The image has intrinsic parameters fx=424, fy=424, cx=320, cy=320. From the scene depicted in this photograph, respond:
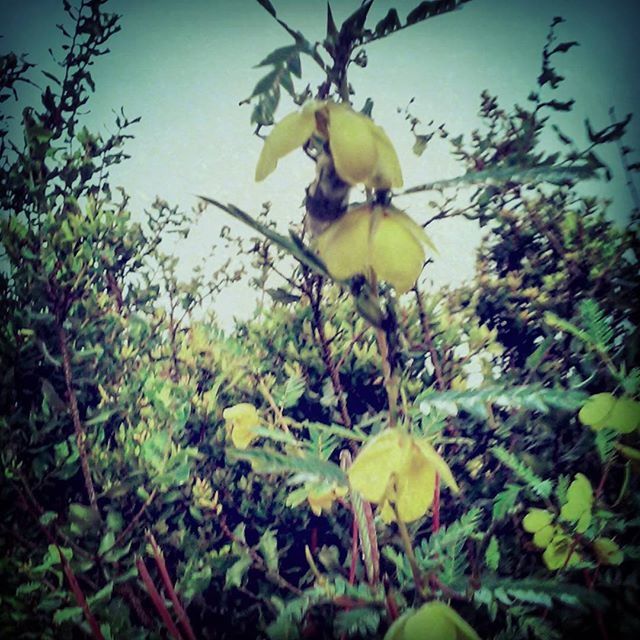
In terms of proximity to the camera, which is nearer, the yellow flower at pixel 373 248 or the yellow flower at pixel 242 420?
the yellow flower at pixel 373 248

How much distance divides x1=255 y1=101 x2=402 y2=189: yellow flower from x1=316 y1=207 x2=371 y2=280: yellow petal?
0.13ft

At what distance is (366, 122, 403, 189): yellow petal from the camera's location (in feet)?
1.32

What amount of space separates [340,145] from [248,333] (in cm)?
147

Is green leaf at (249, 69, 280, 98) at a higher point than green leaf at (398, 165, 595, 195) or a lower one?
higher

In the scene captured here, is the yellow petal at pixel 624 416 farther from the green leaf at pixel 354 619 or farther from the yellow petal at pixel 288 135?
the yellow petal at pixel 288 135

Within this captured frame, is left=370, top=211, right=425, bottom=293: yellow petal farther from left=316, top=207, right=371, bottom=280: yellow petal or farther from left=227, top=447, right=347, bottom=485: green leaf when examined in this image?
left=227, top=447, right=347, bottom=485: green leaf

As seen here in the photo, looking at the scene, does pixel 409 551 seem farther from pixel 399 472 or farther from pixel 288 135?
pixel 288 135

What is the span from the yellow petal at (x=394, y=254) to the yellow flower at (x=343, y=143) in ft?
0.13

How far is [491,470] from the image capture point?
1.22 meters

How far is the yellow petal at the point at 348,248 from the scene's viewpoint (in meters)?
0.41

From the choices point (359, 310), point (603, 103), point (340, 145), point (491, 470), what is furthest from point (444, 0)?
point (491, 470)

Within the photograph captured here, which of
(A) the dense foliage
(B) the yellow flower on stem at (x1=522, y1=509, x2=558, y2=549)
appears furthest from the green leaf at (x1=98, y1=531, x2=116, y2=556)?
(B) the yellow flower on stem at (x1=522, y1=509, x2=558, y2=549)

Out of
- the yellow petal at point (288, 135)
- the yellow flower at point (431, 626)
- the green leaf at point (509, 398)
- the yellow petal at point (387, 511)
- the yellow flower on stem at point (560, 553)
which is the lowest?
the yellow flower on stem at point (560, 553)

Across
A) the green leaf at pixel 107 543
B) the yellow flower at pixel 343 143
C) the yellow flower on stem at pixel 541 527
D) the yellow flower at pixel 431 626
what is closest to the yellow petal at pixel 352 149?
the yellow flower at pixel 343 143
